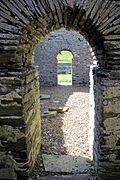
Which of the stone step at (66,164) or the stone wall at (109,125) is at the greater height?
the stone wall at (109,125)

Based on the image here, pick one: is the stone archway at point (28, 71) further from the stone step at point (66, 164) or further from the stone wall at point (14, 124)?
the stone step at point (66, 164)

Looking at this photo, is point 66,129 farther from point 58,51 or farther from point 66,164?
point 58,51

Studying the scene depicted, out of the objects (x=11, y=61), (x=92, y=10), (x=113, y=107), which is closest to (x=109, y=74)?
(x=113, y=107)

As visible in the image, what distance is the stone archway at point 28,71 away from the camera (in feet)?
11.4

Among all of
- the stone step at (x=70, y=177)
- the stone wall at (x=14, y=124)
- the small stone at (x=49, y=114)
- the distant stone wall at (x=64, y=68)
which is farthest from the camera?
the distant stone wall at (x=64, y=68)

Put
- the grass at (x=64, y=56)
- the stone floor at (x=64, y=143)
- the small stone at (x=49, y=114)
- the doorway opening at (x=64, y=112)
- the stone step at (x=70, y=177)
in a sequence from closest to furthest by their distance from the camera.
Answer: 1. the stone step at (x=70, y=177)
2. the stone floor at (x=64, y=143)
3. the doorway opening at (x=64, y=112)
4. the small stone at (x=49, y=114)
5. the grass at (x=64, y=56)

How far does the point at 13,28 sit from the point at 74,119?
17.2 feet

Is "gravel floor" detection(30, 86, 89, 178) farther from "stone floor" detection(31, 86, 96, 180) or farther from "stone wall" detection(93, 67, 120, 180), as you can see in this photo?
→ "stone wall" detection(93, 67, 120, 180)

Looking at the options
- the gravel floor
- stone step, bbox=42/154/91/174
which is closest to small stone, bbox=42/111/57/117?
the gravel floor

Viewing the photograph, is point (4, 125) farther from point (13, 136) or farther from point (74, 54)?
point (74, 54)

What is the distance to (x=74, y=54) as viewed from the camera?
50.6ft

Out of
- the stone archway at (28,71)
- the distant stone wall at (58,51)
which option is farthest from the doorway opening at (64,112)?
the stone archway at (28,71)

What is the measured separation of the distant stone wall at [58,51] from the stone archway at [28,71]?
11151 millimetres

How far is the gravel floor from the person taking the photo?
575 centimetres
